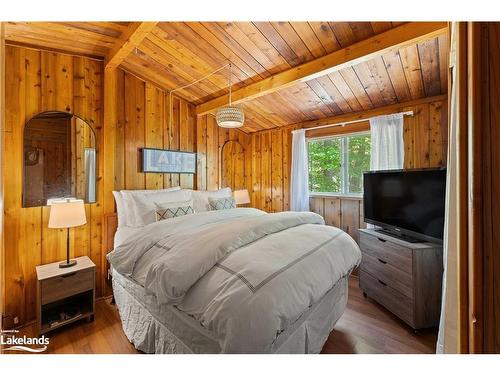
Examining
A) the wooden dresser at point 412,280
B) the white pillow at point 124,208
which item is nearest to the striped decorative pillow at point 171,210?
the white pillow at point 124,208

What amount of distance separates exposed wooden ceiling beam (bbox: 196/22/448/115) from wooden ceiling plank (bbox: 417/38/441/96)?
32 centimetres

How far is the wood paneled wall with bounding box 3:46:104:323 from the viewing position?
185 centimetres

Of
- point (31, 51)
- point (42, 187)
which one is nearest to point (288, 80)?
point (31, 51)

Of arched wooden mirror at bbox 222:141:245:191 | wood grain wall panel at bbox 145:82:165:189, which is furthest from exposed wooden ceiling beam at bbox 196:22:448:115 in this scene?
arched wooden mirror at bbox 222:141:245:191

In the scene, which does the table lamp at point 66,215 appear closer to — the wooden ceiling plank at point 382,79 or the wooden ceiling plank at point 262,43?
the wooden ceiling plank at point 262,43

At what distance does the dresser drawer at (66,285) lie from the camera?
1739 mm

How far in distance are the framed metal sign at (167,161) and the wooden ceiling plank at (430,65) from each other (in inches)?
108

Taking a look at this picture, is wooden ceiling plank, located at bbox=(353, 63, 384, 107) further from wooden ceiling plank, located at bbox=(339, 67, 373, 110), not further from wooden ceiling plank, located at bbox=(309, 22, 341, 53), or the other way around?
wooden ceiling plank, located at bbox=(309, 22, 341, 53)

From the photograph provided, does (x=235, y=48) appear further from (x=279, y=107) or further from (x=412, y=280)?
(x=412, y=280)

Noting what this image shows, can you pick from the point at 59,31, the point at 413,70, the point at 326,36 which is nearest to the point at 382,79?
the point at 413,70

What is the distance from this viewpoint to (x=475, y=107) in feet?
1.95

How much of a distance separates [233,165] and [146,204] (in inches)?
74.9
